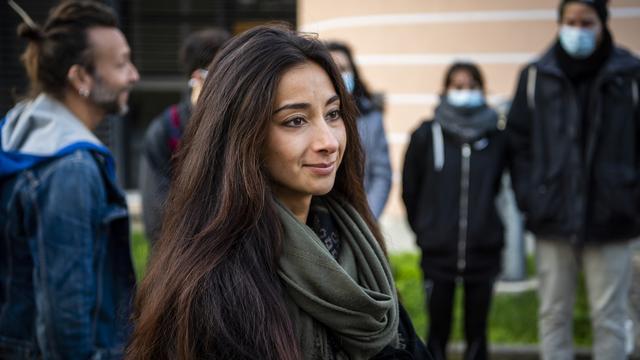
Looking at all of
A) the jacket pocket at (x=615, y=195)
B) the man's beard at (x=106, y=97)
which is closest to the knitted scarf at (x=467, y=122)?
the jacket pocket at (x=615, y=195)

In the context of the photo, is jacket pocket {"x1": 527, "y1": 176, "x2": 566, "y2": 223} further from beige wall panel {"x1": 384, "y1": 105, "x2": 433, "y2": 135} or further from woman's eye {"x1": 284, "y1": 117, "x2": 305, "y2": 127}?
beige wall panel {"x1": 384, "y1": 105, "x2": 433, "y2": 135}

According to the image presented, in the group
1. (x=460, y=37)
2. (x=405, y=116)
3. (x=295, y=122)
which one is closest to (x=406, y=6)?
(x=460, y=37)

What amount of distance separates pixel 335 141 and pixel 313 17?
24.5ft

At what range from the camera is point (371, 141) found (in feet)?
16.3

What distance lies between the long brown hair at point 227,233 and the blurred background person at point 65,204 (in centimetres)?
70

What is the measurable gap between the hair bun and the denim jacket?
0.76 feet

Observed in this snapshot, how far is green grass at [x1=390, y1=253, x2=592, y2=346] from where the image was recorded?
6293mm

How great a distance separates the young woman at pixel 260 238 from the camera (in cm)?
189

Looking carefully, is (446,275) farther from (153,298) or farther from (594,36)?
(153,298)

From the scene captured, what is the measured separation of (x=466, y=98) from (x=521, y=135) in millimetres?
452

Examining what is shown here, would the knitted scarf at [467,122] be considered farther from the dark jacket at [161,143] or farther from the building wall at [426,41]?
the building wall at [426,41]

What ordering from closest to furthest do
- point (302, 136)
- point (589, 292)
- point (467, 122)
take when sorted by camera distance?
point (302, 136) < point (589, 292) < point (467, 122)

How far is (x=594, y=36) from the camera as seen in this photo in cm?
493

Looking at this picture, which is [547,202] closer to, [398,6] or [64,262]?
[64,262]
